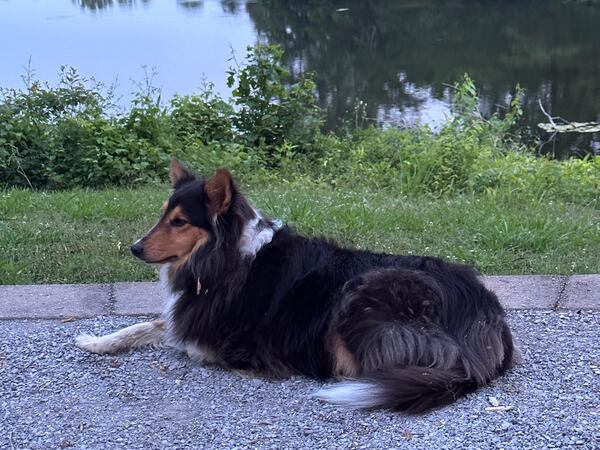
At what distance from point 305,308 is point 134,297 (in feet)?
4.55

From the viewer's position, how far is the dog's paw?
3900mm

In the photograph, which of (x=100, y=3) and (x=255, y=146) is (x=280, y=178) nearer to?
(x=255, y=146)

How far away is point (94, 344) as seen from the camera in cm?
392

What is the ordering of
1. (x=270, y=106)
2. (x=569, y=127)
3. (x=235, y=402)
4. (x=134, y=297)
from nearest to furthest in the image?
(x=235, y=402) < (x=134, y=297) < (x=270, y=106) < (x=569, y=127)

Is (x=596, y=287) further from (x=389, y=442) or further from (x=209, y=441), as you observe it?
(x=209, y=441)

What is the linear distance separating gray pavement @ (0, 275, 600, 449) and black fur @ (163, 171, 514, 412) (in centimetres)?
11

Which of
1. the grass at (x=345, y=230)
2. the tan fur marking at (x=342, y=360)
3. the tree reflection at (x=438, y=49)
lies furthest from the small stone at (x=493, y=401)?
the tree reflection at (x=438, y=49)

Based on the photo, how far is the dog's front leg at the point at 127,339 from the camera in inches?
154

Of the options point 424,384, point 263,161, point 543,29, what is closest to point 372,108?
point 263,161

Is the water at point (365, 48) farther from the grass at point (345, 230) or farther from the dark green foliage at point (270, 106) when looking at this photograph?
the grass at point (345, 230)

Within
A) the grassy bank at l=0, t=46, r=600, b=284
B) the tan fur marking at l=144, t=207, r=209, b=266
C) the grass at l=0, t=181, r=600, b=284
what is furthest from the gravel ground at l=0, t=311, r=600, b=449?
the grassy bank at l=0, t=46, r=600, b=284

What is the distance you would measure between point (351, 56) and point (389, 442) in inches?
590

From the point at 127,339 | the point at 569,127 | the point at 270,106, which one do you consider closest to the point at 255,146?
the point at 270,106

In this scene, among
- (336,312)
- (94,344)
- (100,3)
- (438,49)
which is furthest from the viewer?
(100,3)
